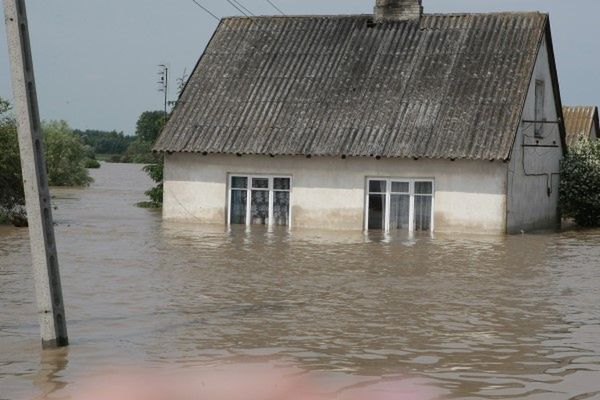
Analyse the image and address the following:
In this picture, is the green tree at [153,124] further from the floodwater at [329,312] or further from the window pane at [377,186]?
the floodwater at [329,312]

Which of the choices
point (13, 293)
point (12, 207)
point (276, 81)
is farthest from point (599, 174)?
point (13, 293)

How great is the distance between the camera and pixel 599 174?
3319cm

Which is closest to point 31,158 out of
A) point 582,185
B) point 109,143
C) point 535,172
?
point 535,172

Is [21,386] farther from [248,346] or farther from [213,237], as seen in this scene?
[213,237]

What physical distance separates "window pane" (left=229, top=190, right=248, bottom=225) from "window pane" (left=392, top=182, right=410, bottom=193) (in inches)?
178

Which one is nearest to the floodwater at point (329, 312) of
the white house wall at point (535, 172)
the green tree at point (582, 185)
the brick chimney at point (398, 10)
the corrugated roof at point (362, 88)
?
the white house wall at point (535, 172)

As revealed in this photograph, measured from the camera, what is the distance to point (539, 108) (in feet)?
107

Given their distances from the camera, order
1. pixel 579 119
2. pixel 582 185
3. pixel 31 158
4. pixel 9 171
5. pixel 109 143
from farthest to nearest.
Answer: pixel 109 143 < pixel 579 119 < pixel 582 185 < pixel 9 171 < pixel 31 158

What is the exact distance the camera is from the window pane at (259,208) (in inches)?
1223

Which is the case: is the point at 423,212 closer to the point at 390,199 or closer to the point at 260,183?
the point at 390,199

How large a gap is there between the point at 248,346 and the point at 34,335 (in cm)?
245

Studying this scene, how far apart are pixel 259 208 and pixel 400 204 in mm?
4300

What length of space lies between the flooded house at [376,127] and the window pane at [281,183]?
3 centimetres

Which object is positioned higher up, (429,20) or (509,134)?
(429,20)
